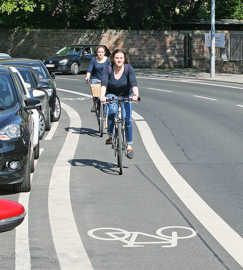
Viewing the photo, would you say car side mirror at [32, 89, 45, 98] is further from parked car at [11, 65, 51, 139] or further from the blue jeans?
the blue jeans

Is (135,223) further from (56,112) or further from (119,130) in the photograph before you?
(56,112)

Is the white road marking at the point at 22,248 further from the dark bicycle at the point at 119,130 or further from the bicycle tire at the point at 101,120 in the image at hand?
the bicycle tire at the point at 101,120

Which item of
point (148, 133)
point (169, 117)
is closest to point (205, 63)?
point (169, 117)

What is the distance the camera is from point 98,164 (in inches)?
472

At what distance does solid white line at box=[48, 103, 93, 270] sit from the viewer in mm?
6504

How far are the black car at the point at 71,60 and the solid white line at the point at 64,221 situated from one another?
→ 31.1 metres

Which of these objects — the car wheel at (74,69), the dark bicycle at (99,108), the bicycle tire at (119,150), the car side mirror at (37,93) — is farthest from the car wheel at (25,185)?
the car wheel at (74,69)

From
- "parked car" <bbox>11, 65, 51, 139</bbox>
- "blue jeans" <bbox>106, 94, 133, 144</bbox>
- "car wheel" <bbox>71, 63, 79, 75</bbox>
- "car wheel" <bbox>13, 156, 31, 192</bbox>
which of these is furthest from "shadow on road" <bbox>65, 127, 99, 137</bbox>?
"car wheel" <bbox>71, 63, 79, 75</bbox>

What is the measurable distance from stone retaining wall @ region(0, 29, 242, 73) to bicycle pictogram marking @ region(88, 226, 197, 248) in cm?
4034

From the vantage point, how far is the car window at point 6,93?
10.2 m

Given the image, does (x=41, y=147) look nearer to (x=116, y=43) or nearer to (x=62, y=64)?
(x=62, y=64)

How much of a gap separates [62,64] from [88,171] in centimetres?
3295

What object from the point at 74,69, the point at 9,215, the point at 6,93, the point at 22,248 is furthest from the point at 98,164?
the point at 74,69

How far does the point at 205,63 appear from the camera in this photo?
48.9m
